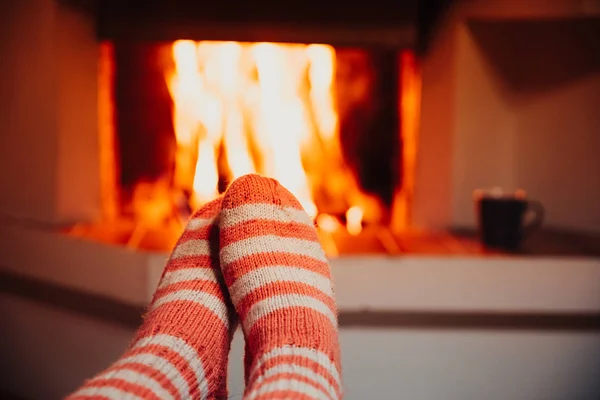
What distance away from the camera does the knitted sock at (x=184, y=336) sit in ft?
1.98

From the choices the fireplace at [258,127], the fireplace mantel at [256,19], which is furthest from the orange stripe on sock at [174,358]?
the fireplace mantel at [256,19]

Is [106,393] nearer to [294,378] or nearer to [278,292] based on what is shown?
[294,378]

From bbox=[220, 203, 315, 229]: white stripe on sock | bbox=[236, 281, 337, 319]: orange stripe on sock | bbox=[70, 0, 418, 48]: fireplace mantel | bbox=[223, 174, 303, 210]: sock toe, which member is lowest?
bbox=[236, 281, 337, 319]: orange stripe on sock

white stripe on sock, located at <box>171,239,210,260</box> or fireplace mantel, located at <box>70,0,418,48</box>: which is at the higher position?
fireplace mantel, located at <box>70,0,418,48</box>

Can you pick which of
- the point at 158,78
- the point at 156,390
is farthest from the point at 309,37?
the point at 156,390

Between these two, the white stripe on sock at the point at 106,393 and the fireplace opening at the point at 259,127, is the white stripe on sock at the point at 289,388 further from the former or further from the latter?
the fireplace opening at the point at 259,127

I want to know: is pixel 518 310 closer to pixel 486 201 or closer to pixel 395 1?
pixel 486 201

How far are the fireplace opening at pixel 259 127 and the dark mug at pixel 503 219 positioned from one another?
24 centimetres

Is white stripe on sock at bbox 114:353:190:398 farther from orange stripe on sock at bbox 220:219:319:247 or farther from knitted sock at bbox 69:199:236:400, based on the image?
orange stripe on sock at bbox 220:219:319:247

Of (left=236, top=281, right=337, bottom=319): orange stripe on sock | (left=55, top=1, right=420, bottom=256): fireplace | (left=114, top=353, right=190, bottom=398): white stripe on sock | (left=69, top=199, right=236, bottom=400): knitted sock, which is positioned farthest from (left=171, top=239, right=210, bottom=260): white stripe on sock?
(left=55, top=1, right=420, bottom=256): fireplace

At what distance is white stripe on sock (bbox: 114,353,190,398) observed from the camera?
0.65m

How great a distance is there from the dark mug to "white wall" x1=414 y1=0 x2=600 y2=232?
138 mm

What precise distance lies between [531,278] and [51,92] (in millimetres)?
860

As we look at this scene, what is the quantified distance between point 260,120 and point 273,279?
543mm
